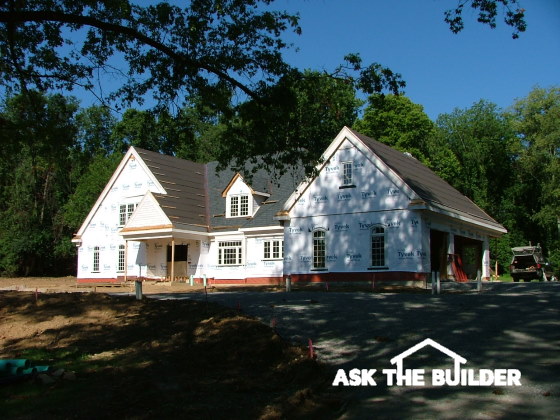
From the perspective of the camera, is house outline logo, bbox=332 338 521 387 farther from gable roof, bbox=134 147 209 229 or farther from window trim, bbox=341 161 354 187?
gable roof, bbox=134 147 209 229

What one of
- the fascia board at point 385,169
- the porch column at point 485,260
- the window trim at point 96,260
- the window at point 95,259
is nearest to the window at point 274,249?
the fascia board at point 385,169

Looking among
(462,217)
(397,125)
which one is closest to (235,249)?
(462,217)

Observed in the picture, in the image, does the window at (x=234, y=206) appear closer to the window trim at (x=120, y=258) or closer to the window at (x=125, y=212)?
the window at (x=125, y=212)

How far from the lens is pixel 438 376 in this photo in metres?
8.59

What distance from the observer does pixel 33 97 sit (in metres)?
15.1

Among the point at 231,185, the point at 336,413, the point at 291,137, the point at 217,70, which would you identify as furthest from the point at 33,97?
the point at 231,185

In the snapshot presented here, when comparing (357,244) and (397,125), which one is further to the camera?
(397,125)

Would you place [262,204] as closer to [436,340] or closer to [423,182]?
[423,182]

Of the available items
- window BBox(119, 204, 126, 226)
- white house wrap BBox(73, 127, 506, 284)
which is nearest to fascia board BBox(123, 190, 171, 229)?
white house wrap BBox(73, 127, 506, 284)

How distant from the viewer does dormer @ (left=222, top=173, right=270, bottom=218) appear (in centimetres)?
3516

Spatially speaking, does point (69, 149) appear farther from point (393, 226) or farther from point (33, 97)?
point (393, 226)

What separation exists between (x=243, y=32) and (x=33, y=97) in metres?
5.62

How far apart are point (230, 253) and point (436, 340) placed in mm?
25472

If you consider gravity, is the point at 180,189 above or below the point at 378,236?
above
